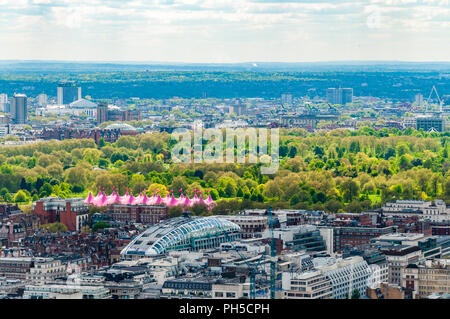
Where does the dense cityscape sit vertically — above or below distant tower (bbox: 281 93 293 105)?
above

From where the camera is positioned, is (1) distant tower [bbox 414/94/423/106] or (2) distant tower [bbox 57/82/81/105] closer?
(1) distant tower [bbox 414/94/423/106]

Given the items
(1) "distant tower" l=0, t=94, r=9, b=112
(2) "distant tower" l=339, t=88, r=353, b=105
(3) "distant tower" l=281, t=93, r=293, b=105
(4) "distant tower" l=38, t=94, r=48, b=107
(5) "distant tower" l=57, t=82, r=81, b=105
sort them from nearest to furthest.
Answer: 1. (1) "distant tower" l=0, t=94, r=9, b=112
2. (3) "distant tower" l=281, t=93, r=293, b=105
3. (2) "distant tower" l=339, t=88, r=353, b=105
4. (4) "distant tower" l=38, t=94, r=48, b=107
5. (5) "distant tower" l=57, t=82, r=81, b=105

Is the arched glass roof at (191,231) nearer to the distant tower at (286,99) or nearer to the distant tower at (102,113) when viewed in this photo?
the distant tower at (102,113)

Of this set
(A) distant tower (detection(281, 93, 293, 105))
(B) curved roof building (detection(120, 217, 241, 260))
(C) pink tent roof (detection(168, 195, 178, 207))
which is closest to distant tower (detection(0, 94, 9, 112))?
(A) distant tower (detection(281, 93, 293, 105))

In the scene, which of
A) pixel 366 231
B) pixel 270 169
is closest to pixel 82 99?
pixel 270 169

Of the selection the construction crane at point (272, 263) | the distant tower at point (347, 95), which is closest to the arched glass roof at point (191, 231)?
Result: the construction crane at point (272, 263)

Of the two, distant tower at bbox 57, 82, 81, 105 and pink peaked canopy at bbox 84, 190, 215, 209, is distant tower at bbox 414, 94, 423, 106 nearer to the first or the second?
distant tower at bbox 57, 82, 81, 105

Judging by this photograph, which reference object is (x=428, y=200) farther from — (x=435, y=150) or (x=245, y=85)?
(x=245, y=85)
